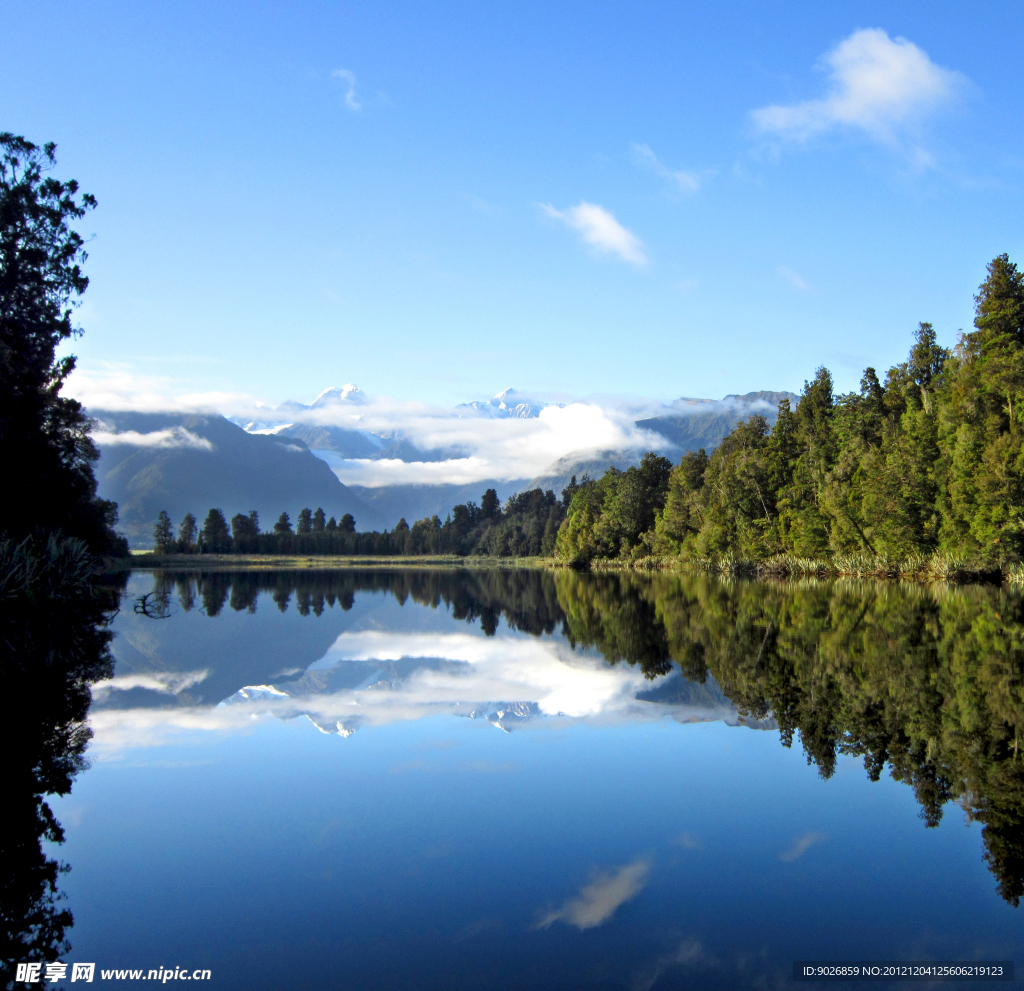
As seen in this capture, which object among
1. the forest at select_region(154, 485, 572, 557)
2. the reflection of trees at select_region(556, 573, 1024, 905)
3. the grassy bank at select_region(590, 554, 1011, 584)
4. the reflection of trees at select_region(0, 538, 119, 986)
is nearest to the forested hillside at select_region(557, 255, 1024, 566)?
the grassy bank at select_region(590, 554, 1011, 584)

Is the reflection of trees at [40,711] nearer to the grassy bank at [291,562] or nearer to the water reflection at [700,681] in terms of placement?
the water reflection at [700,681]

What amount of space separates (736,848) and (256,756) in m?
7.01

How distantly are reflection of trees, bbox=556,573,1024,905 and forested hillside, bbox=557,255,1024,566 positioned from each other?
63.0 ft

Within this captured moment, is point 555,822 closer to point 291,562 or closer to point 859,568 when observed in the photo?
point 859,568

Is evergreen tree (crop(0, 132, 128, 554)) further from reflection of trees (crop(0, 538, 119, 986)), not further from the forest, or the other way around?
the forest

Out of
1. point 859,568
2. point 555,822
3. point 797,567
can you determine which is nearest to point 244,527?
point 797,567

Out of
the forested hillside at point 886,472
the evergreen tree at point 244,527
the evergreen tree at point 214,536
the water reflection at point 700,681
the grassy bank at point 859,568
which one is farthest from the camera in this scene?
the evergreen tree at point 244,527

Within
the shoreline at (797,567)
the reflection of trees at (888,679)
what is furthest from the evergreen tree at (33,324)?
the reflection of trees at (888,679)

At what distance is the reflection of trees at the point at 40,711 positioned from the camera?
5.91 metres

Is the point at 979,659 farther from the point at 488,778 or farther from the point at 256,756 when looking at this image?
the point at 256,756

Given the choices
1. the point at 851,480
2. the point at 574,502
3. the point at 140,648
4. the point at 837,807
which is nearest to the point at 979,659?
the point at 837,807

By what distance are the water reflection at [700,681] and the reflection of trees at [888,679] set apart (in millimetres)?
40

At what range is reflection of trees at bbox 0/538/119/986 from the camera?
591 centimetres

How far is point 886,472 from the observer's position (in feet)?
189
